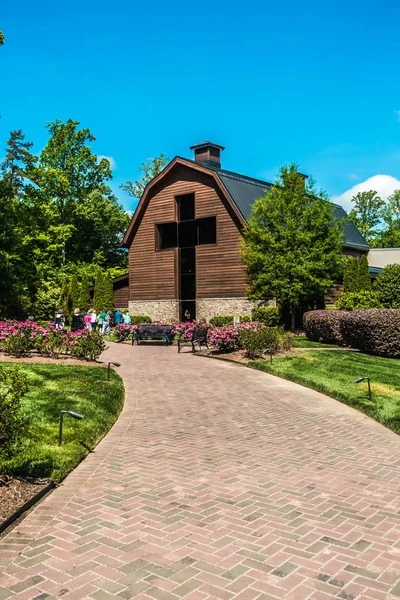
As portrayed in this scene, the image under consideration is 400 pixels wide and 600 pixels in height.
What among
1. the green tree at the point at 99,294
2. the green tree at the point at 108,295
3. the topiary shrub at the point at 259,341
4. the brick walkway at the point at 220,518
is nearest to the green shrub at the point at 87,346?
the topiary shrub at the point at 259,341

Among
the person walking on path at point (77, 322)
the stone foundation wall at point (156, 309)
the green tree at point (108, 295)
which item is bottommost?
the person walking on path at point (77, 322)

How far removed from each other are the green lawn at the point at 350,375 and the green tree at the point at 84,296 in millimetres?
24754

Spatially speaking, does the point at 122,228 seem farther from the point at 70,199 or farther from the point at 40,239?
the point at 40,239

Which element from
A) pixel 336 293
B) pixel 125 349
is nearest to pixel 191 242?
pixel 336 293

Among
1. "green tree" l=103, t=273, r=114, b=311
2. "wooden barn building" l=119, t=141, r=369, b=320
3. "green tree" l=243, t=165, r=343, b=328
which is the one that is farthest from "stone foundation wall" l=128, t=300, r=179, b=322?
"green tree" l=243, t=165, r=343, b=328

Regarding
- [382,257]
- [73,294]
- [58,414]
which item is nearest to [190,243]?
[73,294]

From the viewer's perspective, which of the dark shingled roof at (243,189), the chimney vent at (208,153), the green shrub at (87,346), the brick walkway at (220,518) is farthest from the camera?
the chimney vent at (208,153)

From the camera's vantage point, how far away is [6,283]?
1081 inches

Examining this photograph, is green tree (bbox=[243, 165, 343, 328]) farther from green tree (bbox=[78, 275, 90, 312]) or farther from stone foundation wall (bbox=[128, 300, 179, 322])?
green tree (bbox=[78, 275, 90, 312])

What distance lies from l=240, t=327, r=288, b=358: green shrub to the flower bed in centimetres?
495

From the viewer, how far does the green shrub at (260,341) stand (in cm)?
1720

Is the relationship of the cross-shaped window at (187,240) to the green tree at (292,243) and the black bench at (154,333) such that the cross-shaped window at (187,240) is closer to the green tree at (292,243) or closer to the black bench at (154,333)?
the green tree at (292,243)

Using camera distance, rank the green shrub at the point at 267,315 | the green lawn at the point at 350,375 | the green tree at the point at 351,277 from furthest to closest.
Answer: the green tree at the point at 351,277, the green shrub at the point at 267,315, the green lawn at the point at 350,375

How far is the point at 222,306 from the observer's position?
100ft
